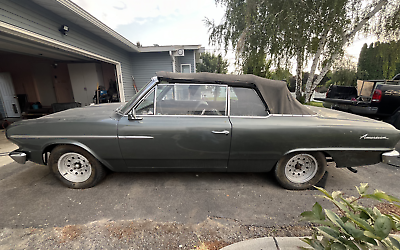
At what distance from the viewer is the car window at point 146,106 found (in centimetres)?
245

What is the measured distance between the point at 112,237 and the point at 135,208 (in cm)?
45

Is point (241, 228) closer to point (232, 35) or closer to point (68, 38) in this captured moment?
point (68, 38)

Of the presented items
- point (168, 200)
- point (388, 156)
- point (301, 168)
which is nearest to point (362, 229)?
point (301, 168)

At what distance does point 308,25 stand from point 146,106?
8.15 m

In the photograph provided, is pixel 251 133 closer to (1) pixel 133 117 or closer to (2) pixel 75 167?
(1) pixel 133 117

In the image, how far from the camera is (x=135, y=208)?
224cm

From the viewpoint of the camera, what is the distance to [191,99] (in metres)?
2.69

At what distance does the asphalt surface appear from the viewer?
6.88ft

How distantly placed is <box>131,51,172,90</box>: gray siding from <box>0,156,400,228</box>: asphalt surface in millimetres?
8535

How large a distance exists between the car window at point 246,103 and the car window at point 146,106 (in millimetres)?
1168

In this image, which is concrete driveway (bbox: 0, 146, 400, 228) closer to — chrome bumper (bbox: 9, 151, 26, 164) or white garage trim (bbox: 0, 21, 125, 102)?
chrome bumper (bbox: 9, 151, 26, 164)

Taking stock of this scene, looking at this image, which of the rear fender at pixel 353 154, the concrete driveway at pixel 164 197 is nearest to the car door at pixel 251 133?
the rear fender at pixel 353 154

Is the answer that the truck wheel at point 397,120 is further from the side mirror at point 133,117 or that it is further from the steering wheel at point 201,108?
the side mirror at point 133,117

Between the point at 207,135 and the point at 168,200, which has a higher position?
the point at 207,135
